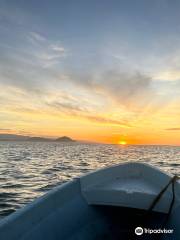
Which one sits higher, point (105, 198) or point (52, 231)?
point (105, 198)

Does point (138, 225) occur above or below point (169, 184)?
below

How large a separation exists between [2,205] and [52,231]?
17.7 feet

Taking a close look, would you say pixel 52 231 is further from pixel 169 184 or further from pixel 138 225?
pixel 169 184

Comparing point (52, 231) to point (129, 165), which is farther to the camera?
point (129, 165)

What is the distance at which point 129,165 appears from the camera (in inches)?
232

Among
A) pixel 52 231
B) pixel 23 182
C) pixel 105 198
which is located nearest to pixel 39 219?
pixel 52 231

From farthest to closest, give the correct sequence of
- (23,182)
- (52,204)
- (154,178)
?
(23,182) → (154,178) → (52,204)

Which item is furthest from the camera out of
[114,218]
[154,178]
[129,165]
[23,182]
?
[23,182]

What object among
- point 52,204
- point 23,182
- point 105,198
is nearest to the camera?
point 52,204

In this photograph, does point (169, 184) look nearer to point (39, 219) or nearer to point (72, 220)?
point (72, 220)

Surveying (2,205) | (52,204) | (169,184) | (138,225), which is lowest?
(2,205)

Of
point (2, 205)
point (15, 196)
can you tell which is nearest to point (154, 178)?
point (2, 205)

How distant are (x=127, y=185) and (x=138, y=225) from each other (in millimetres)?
715

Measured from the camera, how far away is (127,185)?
199 inches
